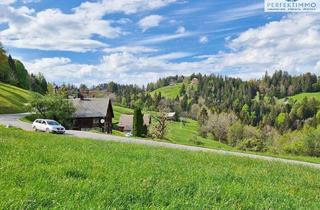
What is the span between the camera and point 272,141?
526 ft

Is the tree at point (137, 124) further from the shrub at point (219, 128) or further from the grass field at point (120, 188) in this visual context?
the shrub at point (219, 128)

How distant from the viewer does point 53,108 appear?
84438 millimetres

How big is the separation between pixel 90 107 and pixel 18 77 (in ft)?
252

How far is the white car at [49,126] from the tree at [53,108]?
61.6 feet

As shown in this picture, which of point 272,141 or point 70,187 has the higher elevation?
point 70,187

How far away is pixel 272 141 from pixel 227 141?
1116 inches

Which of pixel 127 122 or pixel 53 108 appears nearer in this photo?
pixel 53 108

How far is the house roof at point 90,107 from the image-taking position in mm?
106562

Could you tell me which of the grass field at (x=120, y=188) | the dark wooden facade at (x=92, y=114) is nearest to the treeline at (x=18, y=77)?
the dark wooden facade at (x=92, y=114)

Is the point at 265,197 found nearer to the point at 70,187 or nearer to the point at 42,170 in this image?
the point at 70,187

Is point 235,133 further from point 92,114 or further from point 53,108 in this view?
point 53,108

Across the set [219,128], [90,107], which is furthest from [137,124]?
[219,128]

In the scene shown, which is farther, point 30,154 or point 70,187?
point 30,154

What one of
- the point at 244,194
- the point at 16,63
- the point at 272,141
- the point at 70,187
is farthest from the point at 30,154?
the point at 16,63
